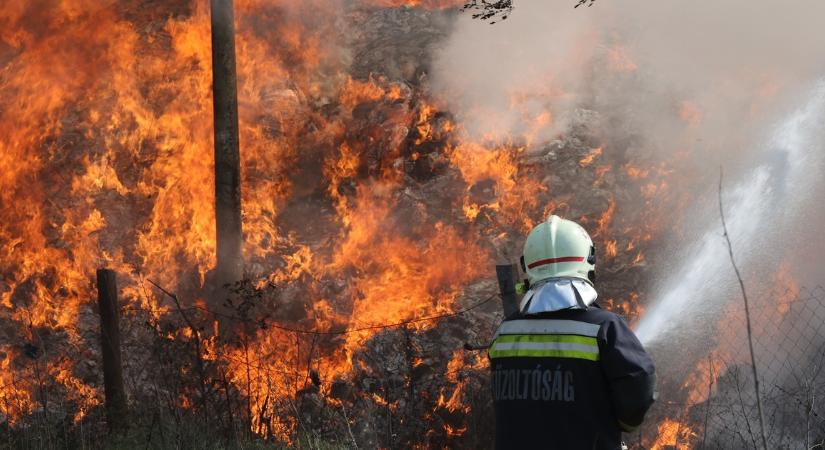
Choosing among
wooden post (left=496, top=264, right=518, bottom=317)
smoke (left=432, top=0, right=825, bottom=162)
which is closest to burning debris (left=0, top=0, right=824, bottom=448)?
smoke (left=432, top=0, right=825, bottom=162)

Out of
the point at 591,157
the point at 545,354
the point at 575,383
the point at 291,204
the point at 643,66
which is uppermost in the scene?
the point at 643,66

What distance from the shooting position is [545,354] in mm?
3248

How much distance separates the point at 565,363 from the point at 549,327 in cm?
18

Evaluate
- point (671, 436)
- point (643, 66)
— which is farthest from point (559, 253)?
point (643, 66)

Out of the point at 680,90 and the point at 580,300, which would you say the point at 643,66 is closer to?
the point at 680,90

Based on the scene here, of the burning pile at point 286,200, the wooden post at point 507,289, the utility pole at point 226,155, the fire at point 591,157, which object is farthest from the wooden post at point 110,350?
the fire at point 591,157

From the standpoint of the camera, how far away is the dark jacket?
10.0ft

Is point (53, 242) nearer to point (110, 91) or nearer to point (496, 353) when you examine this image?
point (110, 91)

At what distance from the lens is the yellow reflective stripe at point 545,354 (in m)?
3.12

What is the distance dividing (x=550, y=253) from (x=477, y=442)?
4314mm

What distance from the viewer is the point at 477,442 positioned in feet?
23.8

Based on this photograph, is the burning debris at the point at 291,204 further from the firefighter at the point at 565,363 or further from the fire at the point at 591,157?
the firefighter at the point at 565,363

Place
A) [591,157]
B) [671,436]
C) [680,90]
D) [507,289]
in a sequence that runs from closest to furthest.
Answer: [507,289] → [671,436] → [591,157] → [680,90]

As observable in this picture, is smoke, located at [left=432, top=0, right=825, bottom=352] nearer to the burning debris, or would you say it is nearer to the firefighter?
the burning debris
